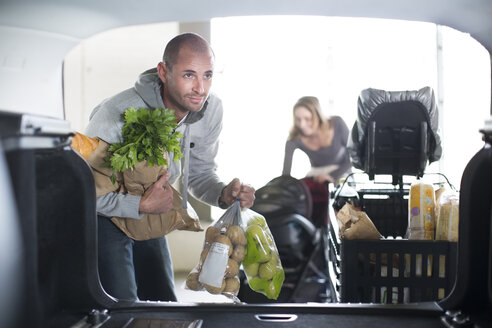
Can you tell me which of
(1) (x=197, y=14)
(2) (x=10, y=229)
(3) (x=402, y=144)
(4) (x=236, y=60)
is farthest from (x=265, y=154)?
(2) (x=10, y=229)

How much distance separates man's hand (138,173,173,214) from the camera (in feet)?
4.49

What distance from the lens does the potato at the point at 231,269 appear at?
4.87 feet

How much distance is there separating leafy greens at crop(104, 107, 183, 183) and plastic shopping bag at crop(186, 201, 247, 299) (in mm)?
308

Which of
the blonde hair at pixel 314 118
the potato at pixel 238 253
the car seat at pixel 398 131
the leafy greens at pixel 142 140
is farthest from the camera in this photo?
the blonde hair at pixel 314 118

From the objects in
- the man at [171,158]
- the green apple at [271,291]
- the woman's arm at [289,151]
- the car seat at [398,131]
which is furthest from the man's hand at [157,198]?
the woman's arm at [289,151]

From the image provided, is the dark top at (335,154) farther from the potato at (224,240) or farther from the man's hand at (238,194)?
the potato at (224,240)

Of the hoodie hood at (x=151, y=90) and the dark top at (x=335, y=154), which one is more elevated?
the hoodie hood at (x=151, y=90)

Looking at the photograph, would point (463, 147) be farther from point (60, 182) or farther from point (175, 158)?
point (60, 182)

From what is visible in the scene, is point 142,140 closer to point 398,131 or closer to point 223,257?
point 223,257

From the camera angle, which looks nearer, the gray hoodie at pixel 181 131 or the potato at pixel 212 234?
the gray hoodie at pixel 181 131

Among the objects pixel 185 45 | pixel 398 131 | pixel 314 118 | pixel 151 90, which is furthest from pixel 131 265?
pixel 314 118

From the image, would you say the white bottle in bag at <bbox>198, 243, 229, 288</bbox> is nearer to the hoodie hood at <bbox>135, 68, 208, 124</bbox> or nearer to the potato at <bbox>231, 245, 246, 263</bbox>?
the potato at <bbox>231, 245, 246, 263</bbox>

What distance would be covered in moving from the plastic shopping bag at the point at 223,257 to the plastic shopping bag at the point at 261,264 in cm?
2

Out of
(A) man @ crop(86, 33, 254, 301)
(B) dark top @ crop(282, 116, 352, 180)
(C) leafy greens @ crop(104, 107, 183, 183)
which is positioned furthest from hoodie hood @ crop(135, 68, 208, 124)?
(B) dark top @ crop(282, 116, 352, 180)
